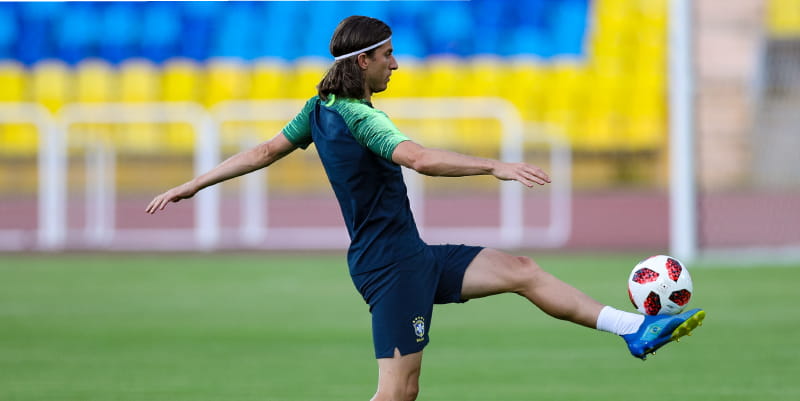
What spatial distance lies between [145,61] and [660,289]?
18180mm

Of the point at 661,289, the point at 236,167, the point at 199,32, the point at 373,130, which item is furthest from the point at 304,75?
the point at 373,130

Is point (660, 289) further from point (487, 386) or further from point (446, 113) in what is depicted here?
point (446, 113)

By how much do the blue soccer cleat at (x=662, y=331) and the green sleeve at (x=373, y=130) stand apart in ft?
4.60

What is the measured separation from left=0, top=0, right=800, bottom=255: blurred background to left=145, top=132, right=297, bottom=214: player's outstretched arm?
11300 millimetres

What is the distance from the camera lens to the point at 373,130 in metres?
4.53

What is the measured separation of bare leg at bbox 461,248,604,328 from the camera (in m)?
5.08

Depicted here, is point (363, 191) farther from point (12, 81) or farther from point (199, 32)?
point (12, 81)

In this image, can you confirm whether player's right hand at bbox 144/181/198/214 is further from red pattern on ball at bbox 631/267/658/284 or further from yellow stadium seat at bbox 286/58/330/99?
yellow stadium seat at bbox 286/58/330/99

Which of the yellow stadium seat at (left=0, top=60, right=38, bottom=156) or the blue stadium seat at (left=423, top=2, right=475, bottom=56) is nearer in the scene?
the yellow stadium seat at (left=0, top=60, right=38, bottom=156)

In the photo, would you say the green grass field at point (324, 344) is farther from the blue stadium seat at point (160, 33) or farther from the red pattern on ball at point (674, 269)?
the blue stadium seat at point (160, 33)

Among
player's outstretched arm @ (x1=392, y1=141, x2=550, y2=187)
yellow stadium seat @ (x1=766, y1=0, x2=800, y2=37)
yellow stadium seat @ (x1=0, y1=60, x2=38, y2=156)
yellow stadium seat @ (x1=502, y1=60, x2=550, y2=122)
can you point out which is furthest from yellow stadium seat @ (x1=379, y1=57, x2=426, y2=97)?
player's outstretched arm @ (x1=392, y1=141, x2=550, y2=187)

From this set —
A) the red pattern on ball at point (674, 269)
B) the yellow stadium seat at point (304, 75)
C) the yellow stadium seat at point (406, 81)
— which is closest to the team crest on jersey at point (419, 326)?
the red pattern on ball at point (674, 269)

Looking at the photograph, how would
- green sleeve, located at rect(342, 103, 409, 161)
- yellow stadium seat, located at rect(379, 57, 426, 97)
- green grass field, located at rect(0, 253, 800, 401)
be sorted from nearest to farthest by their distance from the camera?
green sleeve, located at rect(342, 103, 409, 161) → green grass field, located at rect(0, 253, 800, 401) → yellow stadium seat, located at rect(379, 57, 426, 97)

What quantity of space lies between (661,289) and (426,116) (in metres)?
12.4
